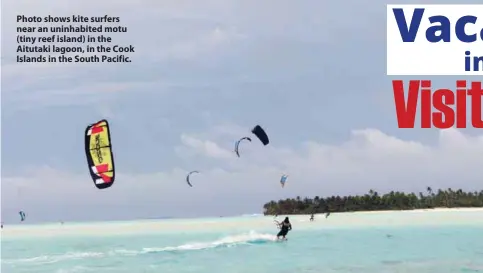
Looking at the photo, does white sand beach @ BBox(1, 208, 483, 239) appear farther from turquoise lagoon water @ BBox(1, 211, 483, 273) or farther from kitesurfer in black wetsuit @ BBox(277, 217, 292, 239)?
kitesurfer in black wetsuit @ BBox(277, 217, 292, 239)

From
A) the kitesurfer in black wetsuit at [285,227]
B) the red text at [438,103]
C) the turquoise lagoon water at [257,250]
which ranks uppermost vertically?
the red text at [438,103]

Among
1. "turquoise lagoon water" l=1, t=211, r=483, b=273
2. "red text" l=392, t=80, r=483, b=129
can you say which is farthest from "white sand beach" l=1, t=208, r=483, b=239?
"red text" l=392, t=80, r=483, b=129

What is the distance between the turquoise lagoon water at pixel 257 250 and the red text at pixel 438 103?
3952mm

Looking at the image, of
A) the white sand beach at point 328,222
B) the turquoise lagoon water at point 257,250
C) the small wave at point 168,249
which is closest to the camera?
the turquoise lagoon water at point 257,250

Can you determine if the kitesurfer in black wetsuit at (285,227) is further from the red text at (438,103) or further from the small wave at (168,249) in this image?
the red text at (438,103)

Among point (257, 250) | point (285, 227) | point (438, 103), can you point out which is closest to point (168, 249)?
point (257, 250)

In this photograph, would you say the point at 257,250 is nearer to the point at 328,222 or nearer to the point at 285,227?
the point at 285,227

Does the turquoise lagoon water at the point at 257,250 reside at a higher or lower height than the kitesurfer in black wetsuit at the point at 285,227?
lower

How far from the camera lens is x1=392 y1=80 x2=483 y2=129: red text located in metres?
10.5

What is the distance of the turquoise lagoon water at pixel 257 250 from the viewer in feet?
47.2

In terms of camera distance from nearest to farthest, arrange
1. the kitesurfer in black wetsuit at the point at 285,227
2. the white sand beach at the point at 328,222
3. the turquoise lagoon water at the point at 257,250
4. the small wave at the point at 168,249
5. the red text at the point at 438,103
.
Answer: the red text at the point at 438,103
the turquoise lagoon water at the point at 257,250
the kitesurfer in black wetsuit at the point at 285,227
the small wave at the point at 168,249
the white sand beach at the point at 328,222

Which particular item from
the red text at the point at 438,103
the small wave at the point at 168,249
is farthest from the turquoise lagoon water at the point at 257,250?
the red text at the point at 438,103

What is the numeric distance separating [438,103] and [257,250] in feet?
20.7

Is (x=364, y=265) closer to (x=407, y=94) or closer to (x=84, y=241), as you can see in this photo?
(x=407, y=94)
